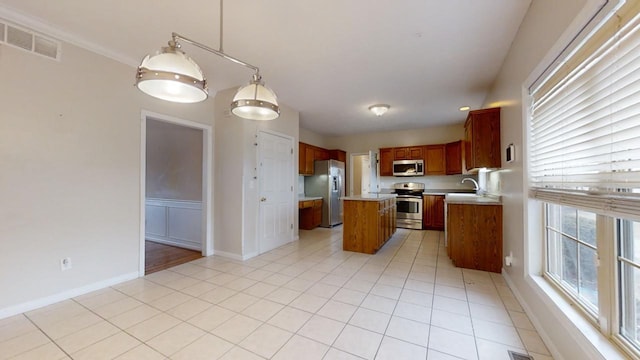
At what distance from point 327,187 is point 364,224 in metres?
2.38

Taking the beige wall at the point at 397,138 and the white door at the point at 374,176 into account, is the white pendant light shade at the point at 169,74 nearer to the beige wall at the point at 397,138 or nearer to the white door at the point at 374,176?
the white door at the point at 374,176

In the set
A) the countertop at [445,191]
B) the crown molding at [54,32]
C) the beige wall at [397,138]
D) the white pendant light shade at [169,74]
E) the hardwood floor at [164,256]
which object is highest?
the crown molding at [54,32]

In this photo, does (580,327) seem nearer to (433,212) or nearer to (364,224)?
(364,224)

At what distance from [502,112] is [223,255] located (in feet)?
14.4

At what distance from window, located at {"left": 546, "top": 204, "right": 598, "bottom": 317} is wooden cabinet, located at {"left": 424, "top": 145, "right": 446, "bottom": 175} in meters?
4.27

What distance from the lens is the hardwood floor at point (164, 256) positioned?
11.3ft

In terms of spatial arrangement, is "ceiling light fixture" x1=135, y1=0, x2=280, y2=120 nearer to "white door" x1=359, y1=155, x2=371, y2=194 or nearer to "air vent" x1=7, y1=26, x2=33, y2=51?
"air vent" x1=7, y1=26, x2=33, y2=51

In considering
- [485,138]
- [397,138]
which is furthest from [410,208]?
[485,138]

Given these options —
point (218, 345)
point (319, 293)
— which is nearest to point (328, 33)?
point (319, 293)

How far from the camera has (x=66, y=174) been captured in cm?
246

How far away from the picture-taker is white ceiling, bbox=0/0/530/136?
2.04 m

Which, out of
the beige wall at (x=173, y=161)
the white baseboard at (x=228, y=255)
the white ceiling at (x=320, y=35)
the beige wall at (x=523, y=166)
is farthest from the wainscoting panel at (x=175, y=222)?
the beige wall at (x=523, y=166)

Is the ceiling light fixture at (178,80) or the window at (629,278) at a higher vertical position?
the ceiling light fixture at (178,80)

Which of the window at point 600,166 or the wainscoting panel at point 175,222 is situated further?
the wainscoting panel at point 175,222
